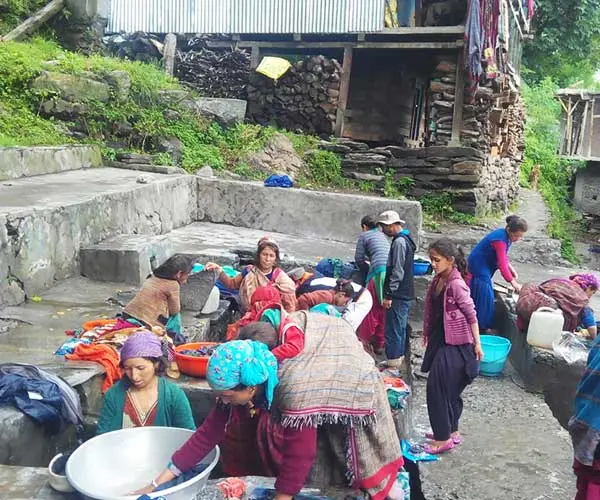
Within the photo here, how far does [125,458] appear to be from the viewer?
3246mm

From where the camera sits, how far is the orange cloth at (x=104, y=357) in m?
4.41

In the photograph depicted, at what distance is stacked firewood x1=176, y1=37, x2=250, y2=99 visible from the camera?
1391cm

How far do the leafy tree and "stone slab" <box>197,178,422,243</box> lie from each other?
1527 cm

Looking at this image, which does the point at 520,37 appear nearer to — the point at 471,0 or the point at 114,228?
the point at 471,0

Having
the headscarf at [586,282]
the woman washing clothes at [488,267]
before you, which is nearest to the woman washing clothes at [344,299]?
the woman washing clothes at [488,267]

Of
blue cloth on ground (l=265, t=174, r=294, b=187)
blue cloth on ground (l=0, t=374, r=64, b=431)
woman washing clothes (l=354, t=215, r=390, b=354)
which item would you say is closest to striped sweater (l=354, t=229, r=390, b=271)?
woman washing clothes (l=354, t=215, r=390, b=354)

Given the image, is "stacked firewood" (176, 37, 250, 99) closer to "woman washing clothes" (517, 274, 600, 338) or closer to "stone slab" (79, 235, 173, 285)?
"stone slab" (79, 235, 173, 285)

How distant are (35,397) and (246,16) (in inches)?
445

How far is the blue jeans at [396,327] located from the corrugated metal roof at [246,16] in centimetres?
815

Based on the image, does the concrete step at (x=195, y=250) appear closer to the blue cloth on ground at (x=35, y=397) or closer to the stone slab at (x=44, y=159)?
the stone slab at (x=44, y=159)

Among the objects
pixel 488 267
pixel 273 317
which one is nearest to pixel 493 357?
pixel 488 267

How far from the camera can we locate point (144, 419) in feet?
11.6

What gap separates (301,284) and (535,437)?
Result: 2.67 metres

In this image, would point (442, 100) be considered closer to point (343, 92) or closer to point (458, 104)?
point (458, 104)
